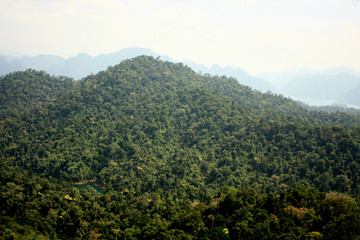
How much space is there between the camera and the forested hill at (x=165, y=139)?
119 feet

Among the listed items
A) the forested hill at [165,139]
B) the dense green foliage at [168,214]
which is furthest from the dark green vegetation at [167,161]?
the forested hill at [165,139]

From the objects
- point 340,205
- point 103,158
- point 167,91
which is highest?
point 167,91

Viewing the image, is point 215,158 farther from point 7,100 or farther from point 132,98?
point 7,100

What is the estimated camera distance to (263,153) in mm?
41281

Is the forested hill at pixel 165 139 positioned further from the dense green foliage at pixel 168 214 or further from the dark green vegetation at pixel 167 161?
the dense green foliage at pixel 168 214

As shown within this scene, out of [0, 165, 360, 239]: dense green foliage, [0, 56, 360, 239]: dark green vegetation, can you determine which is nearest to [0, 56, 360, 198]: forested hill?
[0, 56, 360, 239]: dark green vegetation

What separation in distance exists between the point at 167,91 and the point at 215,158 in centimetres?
2742

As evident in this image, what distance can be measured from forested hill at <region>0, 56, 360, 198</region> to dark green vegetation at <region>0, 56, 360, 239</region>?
0.70 feet

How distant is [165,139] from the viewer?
49281 millimetres

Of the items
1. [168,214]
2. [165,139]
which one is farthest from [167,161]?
[168,214]

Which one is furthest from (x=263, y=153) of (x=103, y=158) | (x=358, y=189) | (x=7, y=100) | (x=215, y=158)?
(x=7, y=100)

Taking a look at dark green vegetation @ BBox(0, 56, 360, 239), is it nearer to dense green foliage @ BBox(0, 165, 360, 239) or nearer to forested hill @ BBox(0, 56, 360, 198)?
dense green foliage @ BBox(0, 165, 360, 239)

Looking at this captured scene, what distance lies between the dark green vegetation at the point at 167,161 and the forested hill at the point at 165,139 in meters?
0.21

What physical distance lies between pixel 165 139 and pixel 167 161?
715 cm
